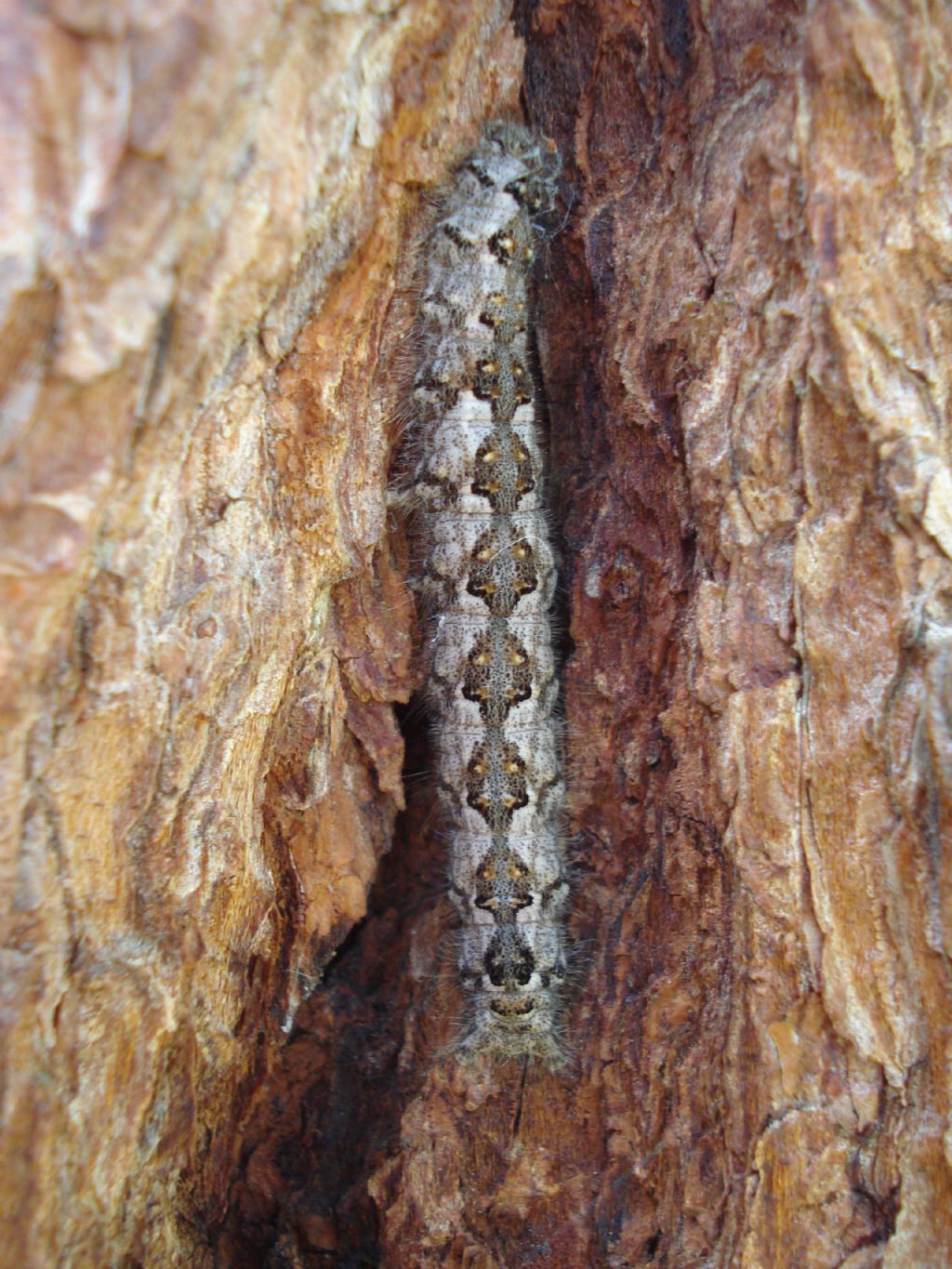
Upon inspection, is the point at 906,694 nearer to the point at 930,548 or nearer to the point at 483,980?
the point at 930,548

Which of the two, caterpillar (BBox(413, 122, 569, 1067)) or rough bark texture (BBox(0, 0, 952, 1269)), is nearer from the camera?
rough bark texture (BBox(0, 0, 952, 1269))

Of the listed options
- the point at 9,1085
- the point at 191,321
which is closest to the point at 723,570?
the point at 191,321

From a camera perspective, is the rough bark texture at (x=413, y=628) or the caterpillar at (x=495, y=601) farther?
the caterpillar at (x=495, y=601)

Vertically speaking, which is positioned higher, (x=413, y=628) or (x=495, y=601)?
(x=495, y=601)
